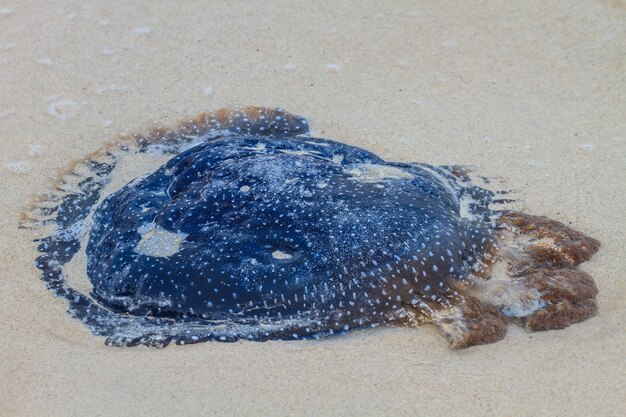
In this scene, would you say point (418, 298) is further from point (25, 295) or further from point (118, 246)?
point (25, 295)

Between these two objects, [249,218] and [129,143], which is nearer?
[249,218]

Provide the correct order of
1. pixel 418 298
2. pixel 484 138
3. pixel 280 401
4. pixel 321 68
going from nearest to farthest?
pixel 280 401 < pixel 418 298 < pixel 484 138 < pixel 321 68

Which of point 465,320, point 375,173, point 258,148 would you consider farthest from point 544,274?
point 258,148

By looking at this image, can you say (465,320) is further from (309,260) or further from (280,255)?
(280,255)

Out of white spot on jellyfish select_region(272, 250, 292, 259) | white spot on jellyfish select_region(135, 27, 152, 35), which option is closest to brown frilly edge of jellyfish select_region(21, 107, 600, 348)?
white spot on jellyfish select_region(272, 250, 292, 259)

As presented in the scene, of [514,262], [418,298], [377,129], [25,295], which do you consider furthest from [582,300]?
[25,295]

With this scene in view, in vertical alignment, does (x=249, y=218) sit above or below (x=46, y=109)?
above

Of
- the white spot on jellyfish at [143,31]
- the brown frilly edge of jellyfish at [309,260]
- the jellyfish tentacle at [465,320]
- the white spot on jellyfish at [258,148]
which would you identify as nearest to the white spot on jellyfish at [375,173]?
the brown frilly edge of jellyfish at [309,260]
